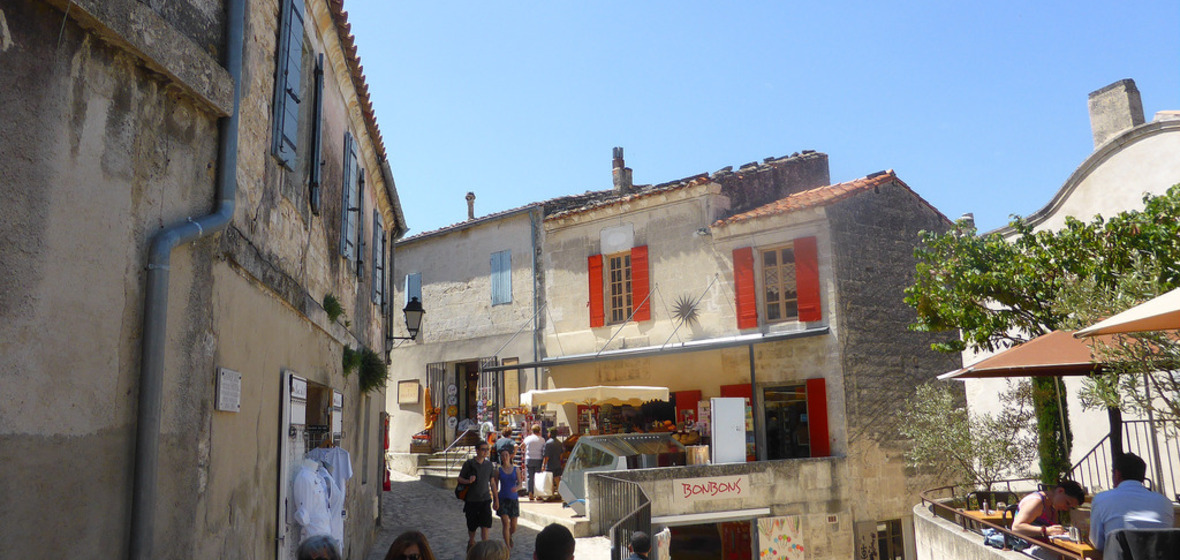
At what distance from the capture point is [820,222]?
17172 millimetres

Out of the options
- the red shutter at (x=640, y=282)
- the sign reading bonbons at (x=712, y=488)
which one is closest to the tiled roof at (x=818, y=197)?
the red shutter at (x=640, y=282)

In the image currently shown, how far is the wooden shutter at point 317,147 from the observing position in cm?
730

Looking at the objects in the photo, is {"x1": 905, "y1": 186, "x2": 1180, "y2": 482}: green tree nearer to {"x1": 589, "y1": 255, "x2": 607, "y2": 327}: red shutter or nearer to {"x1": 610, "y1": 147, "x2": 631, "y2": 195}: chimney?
{"x1": 589, "y1": 255, "x2": 607, "y2": 327}: red shutter

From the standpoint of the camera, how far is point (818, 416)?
16.8m

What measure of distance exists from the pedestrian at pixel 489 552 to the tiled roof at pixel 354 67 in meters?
5.77

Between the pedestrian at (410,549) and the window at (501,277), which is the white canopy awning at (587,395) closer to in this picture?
the window at (501,277)

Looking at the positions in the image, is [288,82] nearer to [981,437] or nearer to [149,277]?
[149,277]

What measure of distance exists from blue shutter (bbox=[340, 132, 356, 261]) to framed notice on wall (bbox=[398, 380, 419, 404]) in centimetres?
1333

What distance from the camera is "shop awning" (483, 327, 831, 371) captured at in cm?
1681

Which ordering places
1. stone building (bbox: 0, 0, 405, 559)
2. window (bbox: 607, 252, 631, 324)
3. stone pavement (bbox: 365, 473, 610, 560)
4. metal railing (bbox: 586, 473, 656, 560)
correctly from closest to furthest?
stone building (bbox: 0, 0, 405, 559), stone pavement (bbox: 365, 473, 610, 560), metal railing (bbox: 586, 473, 656, 560), window (bbox: 607, 252, 631, 324)

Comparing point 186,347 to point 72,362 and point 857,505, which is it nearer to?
point 72,362

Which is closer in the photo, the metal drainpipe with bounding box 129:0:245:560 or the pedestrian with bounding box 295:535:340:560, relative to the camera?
the pedestrian with bounding box 295:535:340:560

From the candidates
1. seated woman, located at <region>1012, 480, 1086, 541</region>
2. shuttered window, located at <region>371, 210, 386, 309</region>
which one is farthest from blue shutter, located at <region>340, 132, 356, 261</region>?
seated woman, located at <region>1012, 480, 1086, 541</region>

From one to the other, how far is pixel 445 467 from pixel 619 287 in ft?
18.4
